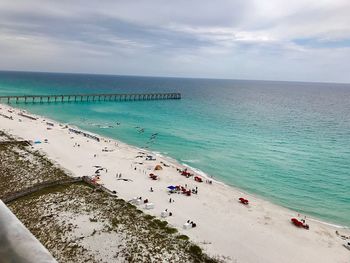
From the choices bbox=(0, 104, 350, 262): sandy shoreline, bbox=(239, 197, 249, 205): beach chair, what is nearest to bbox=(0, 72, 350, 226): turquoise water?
bbox=(0, 104, 350, 262): sandy shoreline

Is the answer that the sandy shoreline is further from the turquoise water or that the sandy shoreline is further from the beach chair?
the turquoise water

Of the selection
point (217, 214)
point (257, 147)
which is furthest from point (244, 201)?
point (257, 147)

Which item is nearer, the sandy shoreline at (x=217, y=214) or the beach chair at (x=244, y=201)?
the sandy shoreline at (x=217, y=214)

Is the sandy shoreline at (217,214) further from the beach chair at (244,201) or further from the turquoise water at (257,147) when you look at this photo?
the turquoise water at (257,147)

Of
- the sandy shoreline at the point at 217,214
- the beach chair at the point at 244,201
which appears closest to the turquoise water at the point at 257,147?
the sandy shoreline at the point at 217,214

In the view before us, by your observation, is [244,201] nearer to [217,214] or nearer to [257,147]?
[217,214]

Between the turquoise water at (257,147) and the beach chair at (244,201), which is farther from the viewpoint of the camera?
the turquoise water at (257,147)

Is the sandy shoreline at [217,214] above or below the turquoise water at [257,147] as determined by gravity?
below

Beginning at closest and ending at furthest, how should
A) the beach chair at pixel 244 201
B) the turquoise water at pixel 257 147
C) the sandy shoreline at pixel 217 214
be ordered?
the sandy shoreline at pixel 217 214 → the beach chair at pixel 244 201 → the turquoise water at pixel 257 147

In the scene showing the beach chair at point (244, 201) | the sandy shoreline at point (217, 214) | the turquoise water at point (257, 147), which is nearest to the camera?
the sandy shoreline at point (217, 214)
